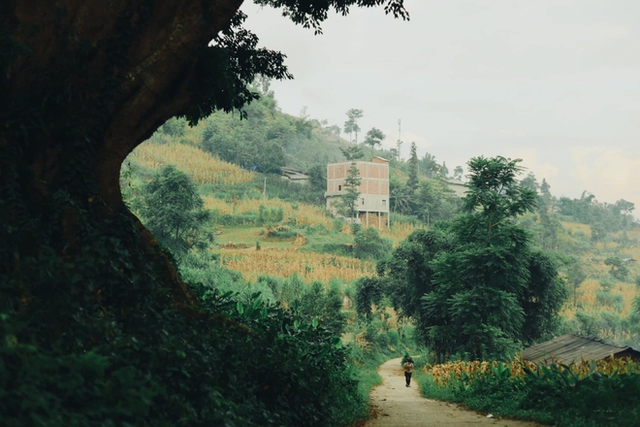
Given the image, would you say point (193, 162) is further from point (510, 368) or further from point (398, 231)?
point (510, 368)

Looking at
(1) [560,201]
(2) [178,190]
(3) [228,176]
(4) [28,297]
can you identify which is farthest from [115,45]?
(1) [560,201]

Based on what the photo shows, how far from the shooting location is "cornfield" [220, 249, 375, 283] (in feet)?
174

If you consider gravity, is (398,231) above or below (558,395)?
above

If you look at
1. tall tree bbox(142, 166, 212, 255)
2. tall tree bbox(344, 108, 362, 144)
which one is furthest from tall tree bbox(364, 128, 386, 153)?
tall tree bbox(142, 166, 212, 255)

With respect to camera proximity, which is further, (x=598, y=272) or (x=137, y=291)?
(x=598, y=272)

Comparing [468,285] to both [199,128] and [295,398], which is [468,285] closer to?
[295,398]

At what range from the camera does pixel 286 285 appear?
143ft

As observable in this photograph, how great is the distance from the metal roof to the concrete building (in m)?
51.6

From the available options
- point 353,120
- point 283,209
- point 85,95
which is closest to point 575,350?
point 85,95

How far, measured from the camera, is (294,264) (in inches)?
2222

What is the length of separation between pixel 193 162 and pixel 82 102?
258 feet

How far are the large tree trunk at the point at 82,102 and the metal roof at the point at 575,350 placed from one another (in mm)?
17448

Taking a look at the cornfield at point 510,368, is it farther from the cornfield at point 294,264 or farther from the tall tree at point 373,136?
the tall tree at point 373,136

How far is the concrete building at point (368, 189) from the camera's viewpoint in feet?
250
